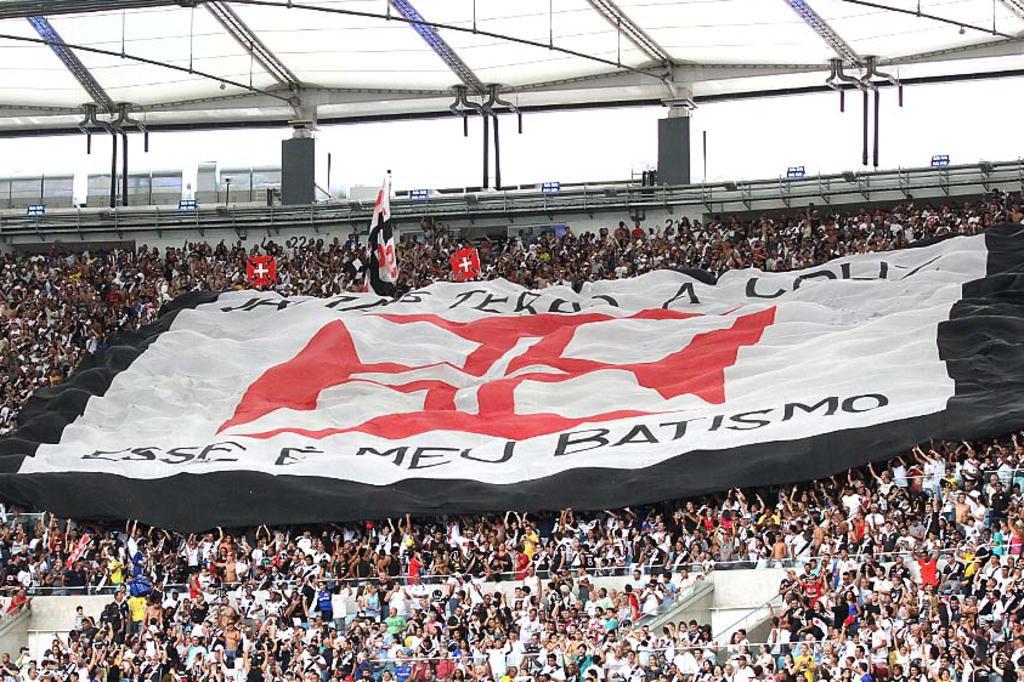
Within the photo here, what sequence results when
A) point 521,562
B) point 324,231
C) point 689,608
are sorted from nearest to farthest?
point 689,608, point 521,562, point 324,231

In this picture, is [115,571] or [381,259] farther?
[381,259]

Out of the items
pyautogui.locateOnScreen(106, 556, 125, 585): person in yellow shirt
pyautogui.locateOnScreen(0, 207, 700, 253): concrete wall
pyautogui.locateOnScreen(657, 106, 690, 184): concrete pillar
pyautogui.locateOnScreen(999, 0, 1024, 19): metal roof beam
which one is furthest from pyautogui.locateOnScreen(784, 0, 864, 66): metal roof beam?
pyautogui.locateOnScreen(106, 556, 125, 585): person in yellow shirt

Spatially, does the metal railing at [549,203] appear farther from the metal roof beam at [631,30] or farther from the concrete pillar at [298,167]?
the metal roof beam at [631,30]

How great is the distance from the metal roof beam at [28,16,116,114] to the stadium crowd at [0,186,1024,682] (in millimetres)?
12763

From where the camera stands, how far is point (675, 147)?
137ft

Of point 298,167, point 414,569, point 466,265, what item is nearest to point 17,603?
point 414,569

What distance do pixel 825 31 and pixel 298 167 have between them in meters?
13.2

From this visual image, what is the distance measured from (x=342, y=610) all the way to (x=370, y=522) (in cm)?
233

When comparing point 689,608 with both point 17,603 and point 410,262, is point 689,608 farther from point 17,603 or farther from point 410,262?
point 410,262

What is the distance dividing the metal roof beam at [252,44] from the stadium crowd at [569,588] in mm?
12602

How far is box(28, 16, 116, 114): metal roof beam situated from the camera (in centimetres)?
3844

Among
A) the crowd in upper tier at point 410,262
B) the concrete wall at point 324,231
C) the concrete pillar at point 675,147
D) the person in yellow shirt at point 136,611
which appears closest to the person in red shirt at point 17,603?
the person in yellow shirt at point 136,611

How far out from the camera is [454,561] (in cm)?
2572

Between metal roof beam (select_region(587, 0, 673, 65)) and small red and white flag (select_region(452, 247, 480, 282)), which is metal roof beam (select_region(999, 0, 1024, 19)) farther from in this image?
Answer: small red and white flag (select_region(452, 247, 480, 282))
